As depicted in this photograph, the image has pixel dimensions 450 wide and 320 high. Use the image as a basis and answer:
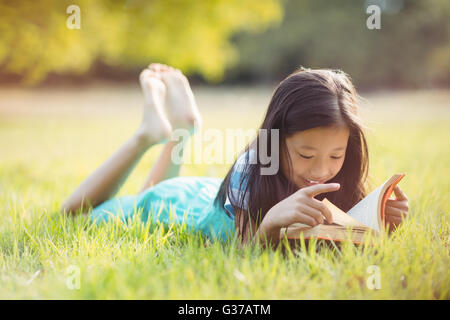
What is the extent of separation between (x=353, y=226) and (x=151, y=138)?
0.80 m

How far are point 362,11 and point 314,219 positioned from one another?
36.6 ft

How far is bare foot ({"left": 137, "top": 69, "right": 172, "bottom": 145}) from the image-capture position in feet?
5.02

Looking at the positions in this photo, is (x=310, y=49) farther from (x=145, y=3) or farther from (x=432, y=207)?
(x=432, y=207)

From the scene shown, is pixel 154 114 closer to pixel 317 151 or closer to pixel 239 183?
pixel 239 183

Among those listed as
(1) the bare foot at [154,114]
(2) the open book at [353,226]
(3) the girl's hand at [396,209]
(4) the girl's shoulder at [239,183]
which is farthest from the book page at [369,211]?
(1) the bare foot at [154,114]

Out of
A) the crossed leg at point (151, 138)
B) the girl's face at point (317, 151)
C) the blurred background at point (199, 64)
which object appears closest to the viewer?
the girl's face at point (317, 151)

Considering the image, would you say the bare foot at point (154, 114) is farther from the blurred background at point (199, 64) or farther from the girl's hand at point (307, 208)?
the girl's hand at point (307, 208)

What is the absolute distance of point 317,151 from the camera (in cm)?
106

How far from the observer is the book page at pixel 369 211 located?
99 cm

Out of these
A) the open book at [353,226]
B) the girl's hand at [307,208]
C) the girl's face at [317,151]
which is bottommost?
the open book at [353,226]

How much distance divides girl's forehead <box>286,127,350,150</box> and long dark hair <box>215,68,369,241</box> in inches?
0.5

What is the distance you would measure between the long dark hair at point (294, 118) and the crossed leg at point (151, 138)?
1.44 feet

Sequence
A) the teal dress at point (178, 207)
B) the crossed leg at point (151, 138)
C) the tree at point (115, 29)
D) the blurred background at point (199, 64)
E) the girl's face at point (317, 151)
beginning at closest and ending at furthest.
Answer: the girl's face at point (317, 151), the teal dress at point (178, 207), the crossed leg at point (151, 138), the blurred background at point (199, 64), the tree at point (115, 29)

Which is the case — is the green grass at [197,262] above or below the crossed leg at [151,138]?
below
